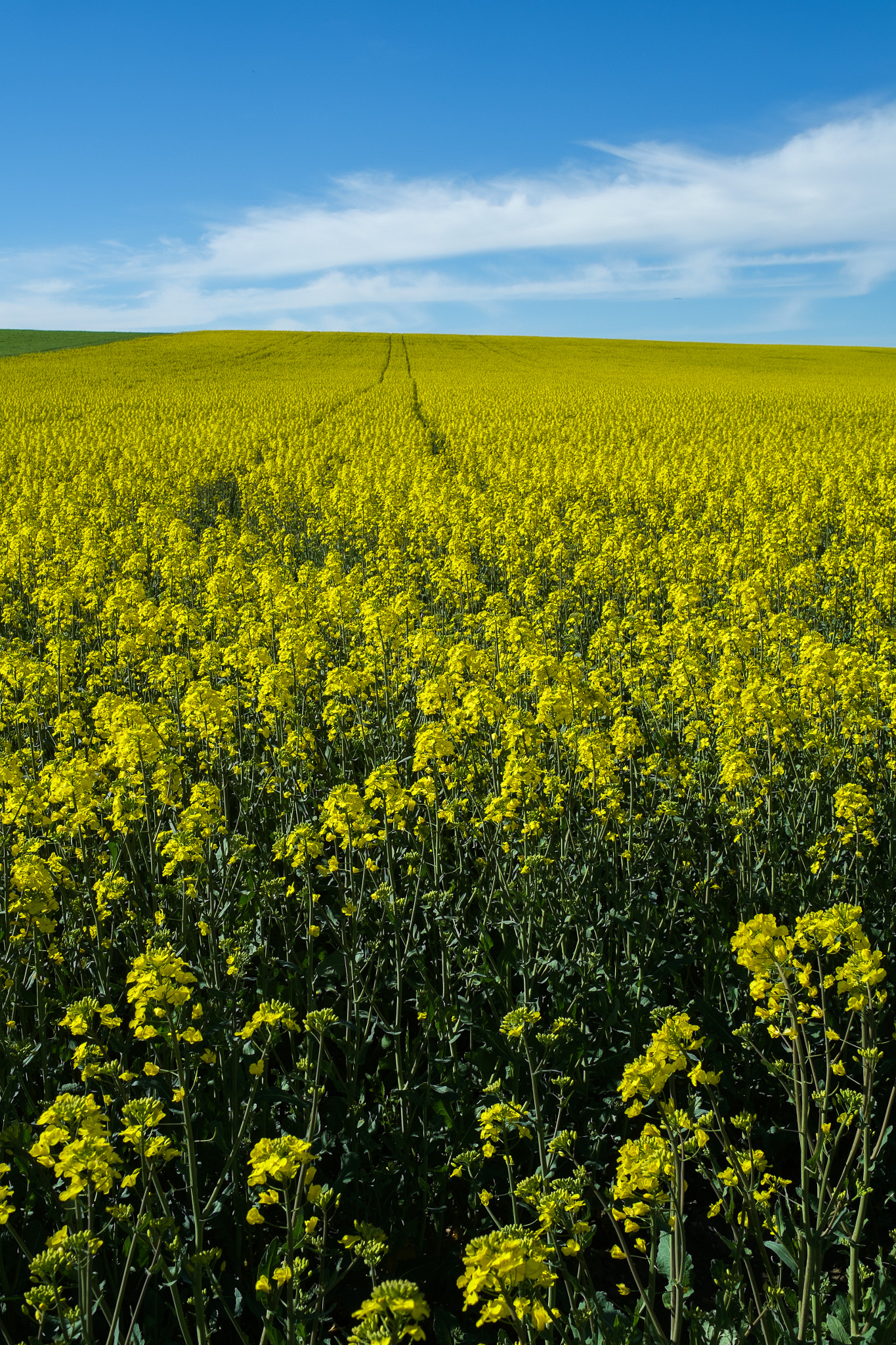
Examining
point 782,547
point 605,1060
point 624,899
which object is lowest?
point 605,1060

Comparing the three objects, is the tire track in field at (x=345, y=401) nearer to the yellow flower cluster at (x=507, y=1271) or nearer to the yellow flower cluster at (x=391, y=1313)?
the yellow flower cluster at (x=507, y=1271)

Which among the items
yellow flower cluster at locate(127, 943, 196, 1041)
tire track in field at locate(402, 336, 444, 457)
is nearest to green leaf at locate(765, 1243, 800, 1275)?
yellow flower cluster at locate(127, 943, 196, 1041)

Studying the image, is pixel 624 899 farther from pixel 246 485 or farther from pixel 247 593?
pixel 246 485

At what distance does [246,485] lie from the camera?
1975 centimetres

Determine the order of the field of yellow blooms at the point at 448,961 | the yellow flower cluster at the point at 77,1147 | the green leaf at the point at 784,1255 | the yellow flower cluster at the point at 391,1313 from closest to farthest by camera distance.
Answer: the yellow flower cluster at the point at 391,1313
the yellow flower cluster at the point at 77,1147
the field of yellow blooms at the point at 448,961
the green leaf at the point at 784,1255

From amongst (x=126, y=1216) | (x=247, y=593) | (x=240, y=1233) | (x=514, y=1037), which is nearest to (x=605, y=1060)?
(x=514, y=1037)

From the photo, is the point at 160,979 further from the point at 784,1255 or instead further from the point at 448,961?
the point at 784,1255

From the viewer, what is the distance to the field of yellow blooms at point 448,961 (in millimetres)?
2592

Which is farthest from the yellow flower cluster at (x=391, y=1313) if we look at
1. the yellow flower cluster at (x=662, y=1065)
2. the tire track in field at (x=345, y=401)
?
the tire track in field at (x=345, y=401)

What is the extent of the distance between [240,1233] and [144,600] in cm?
767

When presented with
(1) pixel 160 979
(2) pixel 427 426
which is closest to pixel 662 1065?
(1) pixel 160 979

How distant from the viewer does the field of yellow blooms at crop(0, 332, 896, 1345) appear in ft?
8.50

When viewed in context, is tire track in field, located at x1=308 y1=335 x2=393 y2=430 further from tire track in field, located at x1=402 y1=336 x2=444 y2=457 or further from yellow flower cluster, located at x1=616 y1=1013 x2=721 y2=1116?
yellow flower cluster, located at x1=616 y1=1013 x2=721 y2=1116

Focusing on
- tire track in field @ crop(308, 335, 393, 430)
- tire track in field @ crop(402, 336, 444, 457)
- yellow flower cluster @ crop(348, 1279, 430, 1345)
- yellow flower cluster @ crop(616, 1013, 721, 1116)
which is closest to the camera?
yellow flower cluster @ crop(348, 1279, 430, 1345)
